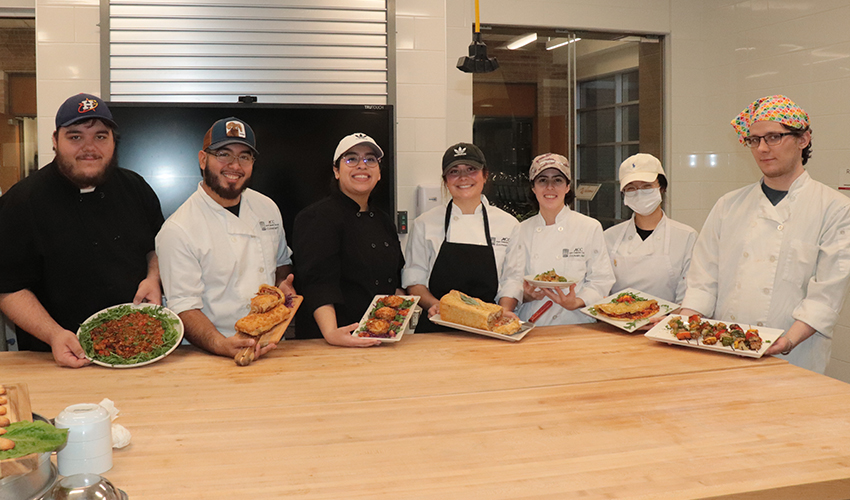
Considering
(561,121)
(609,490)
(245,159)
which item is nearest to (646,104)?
(561,121)

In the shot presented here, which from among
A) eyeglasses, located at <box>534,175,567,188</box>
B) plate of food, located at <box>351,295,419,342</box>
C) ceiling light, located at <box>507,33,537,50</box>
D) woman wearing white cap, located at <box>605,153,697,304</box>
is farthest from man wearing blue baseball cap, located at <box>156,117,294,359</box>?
ceiling light, located at <box>507,33,537,50</box>

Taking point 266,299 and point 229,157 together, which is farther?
point 229,157

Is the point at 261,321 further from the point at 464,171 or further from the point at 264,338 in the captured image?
the point at 464,171

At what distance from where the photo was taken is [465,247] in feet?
10.6

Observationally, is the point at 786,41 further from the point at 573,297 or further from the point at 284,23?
the point at 284,23

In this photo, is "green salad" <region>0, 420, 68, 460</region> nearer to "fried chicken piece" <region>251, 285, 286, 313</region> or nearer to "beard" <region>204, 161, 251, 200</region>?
"fried chicken piece" <region>251, 285, 286, 313</region>

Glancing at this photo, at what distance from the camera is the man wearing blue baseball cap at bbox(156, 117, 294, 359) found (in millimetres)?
2598

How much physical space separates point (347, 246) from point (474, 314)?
67 cm

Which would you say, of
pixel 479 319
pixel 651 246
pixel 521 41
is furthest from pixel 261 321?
pixel 521 41

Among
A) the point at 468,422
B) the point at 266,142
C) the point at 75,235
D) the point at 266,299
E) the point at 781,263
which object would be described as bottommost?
the point at 468,422

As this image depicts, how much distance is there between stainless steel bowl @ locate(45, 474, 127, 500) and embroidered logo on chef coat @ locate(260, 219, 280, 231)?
1745 mm

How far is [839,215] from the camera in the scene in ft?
8.68

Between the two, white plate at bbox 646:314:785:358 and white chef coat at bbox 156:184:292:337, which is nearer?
white plate at bbox 646:314:785:358

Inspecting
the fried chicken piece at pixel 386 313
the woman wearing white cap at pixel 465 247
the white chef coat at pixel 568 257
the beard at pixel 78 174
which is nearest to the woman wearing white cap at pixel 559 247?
the white chef coat at pixel 568 257
